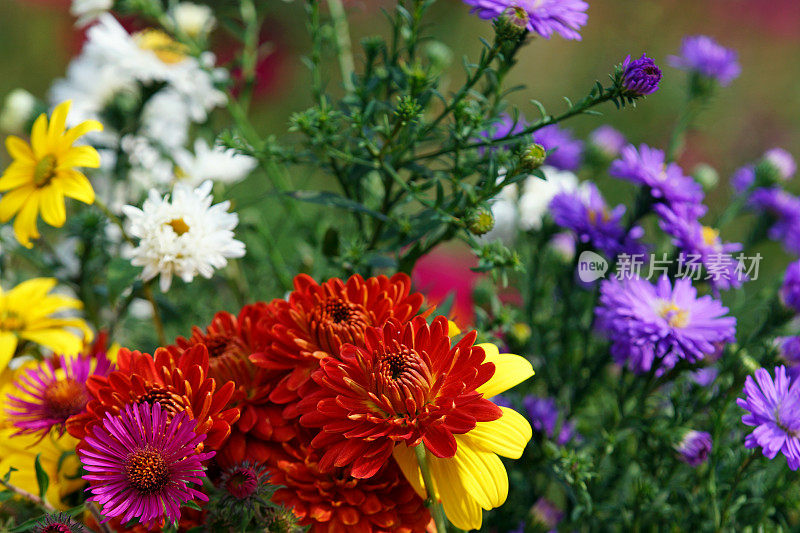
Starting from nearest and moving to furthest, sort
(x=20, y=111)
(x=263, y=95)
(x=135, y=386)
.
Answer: (x=135, y=386) → (x=20, y=111) → (x=263, y=95)

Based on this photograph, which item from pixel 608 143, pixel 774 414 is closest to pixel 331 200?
pixel 774 414

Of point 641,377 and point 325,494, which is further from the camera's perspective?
point 641,377

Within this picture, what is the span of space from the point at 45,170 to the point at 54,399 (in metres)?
0.17

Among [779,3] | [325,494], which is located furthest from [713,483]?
[779,3]

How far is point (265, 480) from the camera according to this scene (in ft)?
1.08

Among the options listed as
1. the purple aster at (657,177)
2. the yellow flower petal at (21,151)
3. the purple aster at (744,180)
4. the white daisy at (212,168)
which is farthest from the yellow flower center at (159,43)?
the purple aster at (744,180)

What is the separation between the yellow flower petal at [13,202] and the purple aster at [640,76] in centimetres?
40

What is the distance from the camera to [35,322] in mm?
469

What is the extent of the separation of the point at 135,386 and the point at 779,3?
106 inches

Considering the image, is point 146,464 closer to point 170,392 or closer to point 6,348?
point 170,392

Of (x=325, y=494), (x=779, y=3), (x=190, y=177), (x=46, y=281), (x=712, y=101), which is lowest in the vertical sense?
(x=325, y=494)

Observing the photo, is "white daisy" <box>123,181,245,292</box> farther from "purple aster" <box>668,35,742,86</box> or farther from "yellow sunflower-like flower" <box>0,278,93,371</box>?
"purple aster" <box>668,35,742,86</box>

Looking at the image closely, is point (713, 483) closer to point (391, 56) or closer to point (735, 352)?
point (735, 352)

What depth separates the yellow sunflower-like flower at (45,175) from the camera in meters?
0.43
